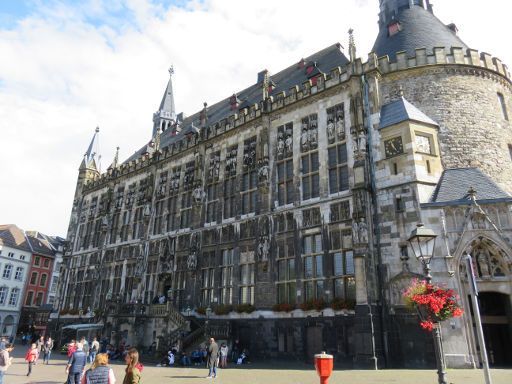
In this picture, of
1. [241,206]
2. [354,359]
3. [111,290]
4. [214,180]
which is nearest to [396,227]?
[354,359]

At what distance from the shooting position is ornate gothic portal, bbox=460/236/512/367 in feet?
48.0

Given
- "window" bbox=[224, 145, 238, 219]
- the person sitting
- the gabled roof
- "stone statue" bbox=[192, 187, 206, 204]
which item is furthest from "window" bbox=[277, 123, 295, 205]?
the gabled roof

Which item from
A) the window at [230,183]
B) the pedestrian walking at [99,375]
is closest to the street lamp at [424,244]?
the pedestrian walking at [99,375]

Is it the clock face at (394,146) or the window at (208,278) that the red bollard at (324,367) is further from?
the window at (208,278)

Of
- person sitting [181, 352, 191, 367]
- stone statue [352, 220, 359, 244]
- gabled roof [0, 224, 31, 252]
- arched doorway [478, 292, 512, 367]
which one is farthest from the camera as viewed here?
gabled roof [0, 224, 31, 252]

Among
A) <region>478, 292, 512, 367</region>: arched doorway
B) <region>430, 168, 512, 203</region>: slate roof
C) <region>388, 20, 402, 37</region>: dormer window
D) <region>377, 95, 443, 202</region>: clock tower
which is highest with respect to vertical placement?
<region>388, 20, 402, 37</region>: dormer window

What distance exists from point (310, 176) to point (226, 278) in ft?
25.3

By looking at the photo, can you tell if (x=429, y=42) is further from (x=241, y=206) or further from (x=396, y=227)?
(x=241, y=206)

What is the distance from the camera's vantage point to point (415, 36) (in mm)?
21375

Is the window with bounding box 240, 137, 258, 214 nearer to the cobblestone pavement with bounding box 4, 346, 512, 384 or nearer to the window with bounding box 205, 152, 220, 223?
the window with bounding box 205, 152, 220, 223

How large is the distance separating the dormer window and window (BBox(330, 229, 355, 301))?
41.6ft

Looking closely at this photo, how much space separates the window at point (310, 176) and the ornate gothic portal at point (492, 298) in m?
7.78

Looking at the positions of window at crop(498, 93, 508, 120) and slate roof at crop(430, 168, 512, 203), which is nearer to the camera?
slate roof at crop(430, 168, 512, 203)

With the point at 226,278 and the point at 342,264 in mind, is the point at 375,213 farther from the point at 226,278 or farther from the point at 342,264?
the point at 226,278
